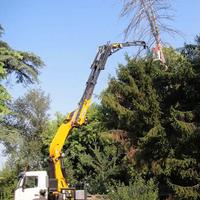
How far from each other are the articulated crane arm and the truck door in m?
0.99

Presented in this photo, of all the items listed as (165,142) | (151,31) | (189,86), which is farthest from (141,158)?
(151,31)

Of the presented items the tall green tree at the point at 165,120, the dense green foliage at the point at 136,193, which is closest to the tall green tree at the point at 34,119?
the tall green tree at the point at 165,120

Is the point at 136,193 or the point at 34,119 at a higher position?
the point at 34,119

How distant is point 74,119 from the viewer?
65.8 ft

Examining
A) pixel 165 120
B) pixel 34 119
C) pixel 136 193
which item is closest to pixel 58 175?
pixel 136 193

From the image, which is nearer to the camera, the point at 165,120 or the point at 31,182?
the point at 31,182

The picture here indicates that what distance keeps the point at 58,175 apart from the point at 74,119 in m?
2.61

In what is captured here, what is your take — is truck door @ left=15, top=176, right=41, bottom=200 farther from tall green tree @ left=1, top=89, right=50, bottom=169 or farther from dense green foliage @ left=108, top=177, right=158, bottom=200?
tall green tree @ left=1, top=89, right=50, bottom=169

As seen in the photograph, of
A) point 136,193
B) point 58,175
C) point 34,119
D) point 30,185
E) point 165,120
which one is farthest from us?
point 34,119

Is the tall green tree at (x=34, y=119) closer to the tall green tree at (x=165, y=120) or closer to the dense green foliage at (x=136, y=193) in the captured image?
the tall green tree at (x=165, y=120)

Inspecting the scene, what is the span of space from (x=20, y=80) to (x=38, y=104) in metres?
15.9

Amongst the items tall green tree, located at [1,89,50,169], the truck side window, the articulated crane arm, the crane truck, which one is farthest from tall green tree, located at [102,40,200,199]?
tall green tree, located at [1,89,50,169]

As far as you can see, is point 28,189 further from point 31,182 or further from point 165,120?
point 165,120

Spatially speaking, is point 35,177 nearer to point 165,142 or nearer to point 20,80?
point 165,142
